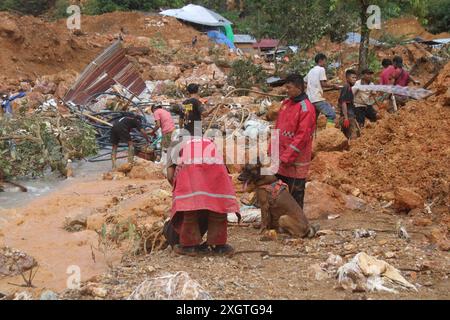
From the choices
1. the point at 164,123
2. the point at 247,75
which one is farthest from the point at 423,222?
the point at 247,75

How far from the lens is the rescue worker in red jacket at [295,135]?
6.04 m

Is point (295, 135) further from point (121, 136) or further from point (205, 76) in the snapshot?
point (205, 76)

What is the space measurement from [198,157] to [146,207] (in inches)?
103

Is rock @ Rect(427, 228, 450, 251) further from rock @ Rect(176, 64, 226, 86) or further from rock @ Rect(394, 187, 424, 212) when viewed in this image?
rock @ Rect(176, 64, 226, 86)

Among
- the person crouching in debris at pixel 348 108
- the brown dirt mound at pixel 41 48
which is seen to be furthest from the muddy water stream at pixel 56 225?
the brown dirt mound at pixel 41 48

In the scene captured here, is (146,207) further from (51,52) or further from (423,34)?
(423,34)

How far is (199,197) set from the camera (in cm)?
521

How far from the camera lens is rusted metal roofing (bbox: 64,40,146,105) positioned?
15398 mm

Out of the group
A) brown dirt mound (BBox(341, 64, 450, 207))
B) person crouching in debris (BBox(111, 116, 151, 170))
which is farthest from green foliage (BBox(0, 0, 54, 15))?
brown dirt mound (BBox(341, 64, 450, 207))

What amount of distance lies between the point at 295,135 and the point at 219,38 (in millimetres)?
27521

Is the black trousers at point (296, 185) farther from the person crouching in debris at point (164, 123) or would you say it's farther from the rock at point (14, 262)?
the person crouching in debris at point (164, 123)

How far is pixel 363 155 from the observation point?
8.41 m
